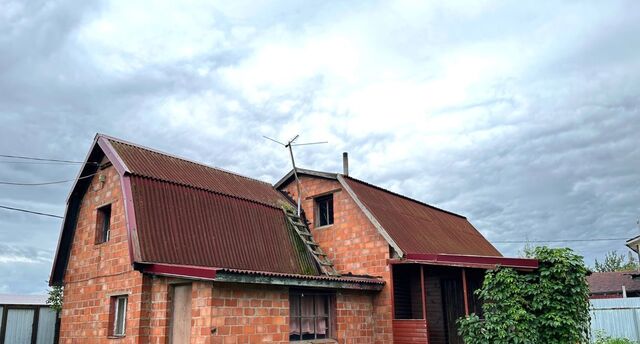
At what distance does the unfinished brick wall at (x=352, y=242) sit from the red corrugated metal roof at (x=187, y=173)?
144 cm

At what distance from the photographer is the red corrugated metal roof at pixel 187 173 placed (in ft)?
48.0

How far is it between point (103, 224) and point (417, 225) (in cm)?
1025

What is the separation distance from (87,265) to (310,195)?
24.6 feet

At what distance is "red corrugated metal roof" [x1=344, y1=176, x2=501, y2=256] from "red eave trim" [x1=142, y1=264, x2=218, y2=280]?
652 cm

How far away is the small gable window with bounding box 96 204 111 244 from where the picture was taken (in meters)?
15.2

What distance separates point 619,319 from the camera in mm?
21172

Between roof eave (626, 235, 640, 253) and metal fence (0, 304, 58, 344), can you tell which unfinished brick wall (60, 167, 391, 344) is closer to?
metal fence (0, 304, 58, 344)

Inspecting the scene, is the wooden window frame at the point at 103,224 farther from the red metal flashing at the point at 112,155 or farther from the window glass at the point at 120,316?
the window glass at the point at 120,316

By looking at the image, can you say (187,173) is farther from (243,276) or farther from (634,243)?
(634,243)

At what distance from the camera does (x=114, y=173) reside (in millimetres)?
14898

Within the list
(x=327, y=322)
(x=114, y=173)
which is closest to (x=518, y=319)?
(x=327, y=322)

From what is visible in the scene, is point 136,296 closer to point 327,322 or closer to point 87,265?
point 87,265

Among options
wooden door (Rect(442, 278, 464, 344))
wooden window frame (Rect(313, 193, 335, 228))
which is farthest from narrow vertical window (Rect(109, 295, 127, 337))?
wooden door (Rect(442, 278, 464, 344))

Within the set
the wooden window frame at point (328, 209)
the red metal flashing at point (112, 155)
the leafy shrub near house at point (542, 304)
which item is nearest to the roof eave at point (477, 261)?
the leafy shrub near house at point (542, 304)
